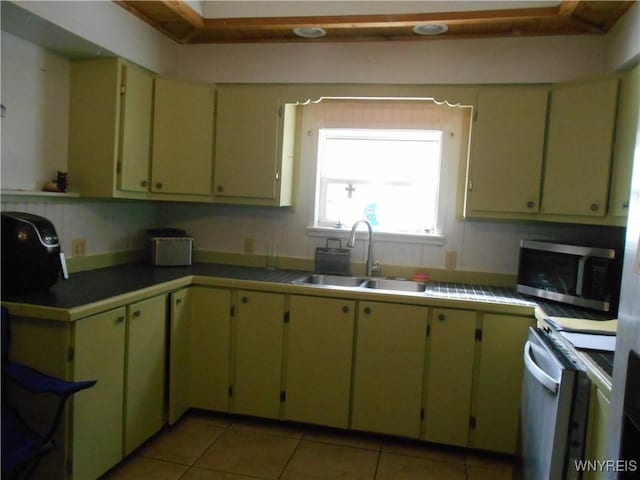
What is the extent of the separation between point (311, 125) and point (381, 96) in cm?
57

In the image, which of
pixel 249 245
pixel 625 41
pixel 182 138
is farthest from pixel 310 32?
pixel 625 41

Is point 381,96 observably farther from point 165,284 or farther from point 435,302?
point 165,284

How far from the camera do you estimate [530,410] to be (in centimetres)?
195

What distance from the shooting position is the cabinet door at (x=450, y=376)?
251 cm

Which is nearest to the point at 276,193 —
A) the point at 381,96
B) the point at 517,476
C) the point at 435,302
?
the point at 381,96

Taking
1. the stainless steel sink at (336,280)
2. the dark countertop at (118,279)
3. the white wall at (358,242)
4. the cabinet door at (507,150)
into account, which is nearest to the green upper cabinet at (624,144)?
the cabinet door at (507,150)

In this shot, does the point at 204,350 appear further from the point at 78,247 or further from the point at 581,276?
the point at 581,276

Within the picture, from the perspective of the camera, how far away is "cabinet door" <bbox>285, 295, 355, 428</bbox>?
8.66 feet

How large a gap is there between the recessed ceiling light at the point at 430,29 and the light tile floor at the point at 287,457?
233cm

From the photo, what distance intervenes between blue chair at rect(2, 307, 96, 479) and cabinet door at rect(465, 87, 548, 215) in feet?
7.28

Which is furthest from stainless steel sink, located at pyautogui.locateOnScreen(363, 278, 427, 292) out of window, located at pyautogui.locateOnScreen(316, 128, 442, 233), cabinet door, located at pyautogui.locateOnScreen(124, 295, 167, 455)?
cabinet door, located at pyautogui.locateOnScreen(124, 295, 167, 455)

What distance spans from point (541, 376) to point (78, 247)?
8.15 feet

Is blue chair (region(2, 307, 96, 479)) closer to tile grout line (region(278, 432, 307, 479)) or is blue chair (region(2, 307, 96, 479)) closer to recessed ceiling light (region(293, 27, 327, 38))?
tile grout line (region(278, 432, 307, 479))

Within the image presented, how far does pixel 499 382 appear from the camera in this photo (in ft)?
8.19
